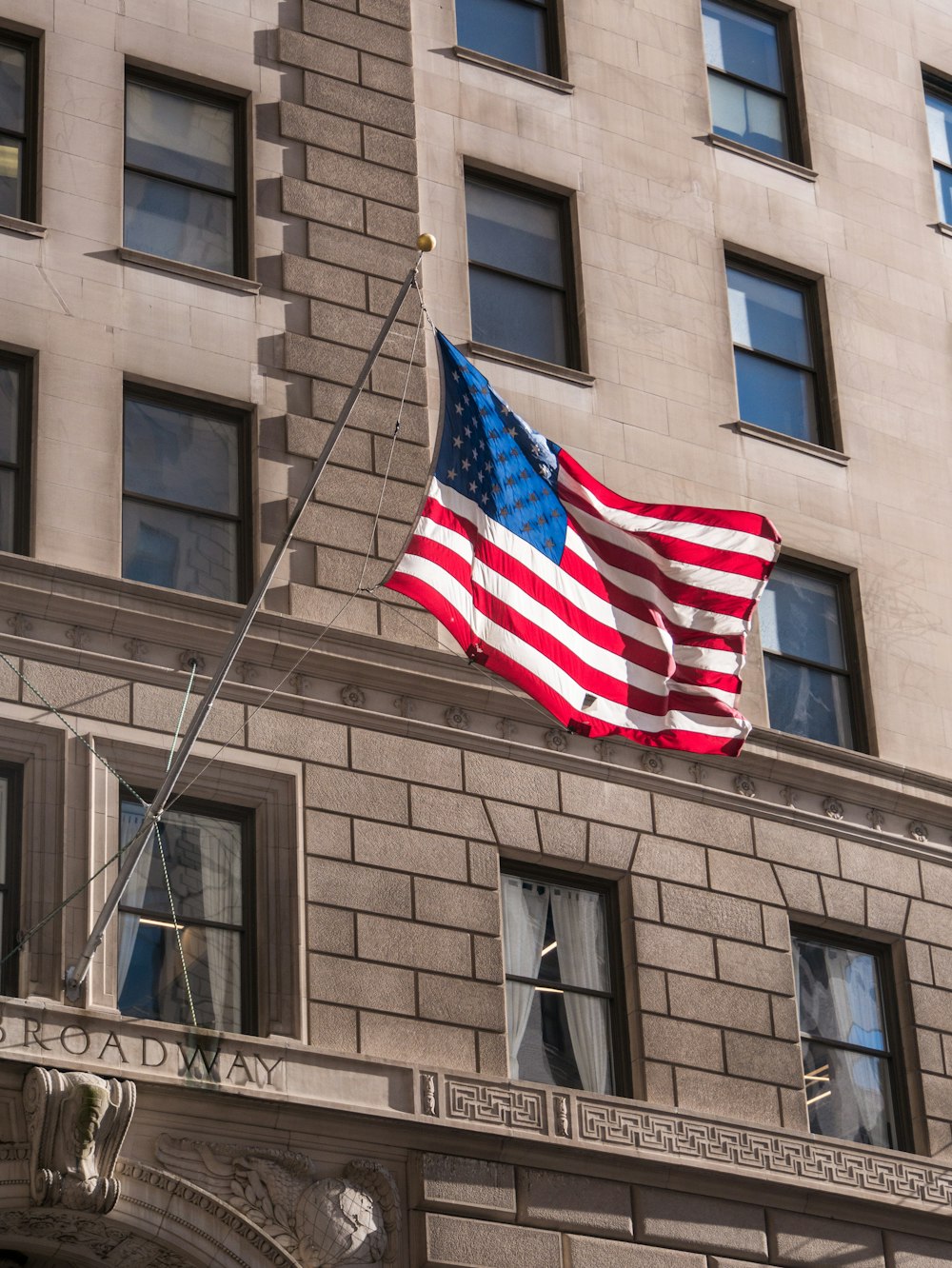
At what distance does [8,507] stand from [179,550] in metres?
1.77

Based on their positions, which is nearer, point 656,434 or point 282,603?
point 282,603

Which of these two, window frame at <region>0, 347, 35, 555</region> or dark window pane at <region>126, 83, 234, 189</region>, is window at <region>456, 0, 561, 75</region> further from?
window frame at <region>0, 347, 35, 555</region>

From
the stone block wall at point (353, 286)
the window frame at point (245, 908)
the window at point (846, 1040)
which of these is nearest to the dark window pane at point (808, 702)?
the window at point (846, 1040)

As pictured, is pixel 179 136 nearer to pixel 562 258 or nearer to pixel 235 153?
pixel 235 153

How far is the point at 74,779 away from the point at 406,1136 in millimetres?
4356

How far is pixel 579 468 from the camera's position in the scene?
2286 cm

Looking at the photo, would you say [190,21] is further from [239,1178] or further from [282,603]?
[239,1178]

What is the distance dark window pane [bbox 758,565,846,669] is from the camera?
1096 inches

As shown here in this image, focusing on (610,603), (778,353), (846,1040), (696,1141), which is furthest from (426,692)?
(778,353)

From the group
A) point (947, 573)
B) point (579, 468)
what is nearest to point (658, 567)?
point (579, 468)

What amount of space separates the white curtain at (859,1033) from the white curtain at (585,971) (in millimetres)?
2911

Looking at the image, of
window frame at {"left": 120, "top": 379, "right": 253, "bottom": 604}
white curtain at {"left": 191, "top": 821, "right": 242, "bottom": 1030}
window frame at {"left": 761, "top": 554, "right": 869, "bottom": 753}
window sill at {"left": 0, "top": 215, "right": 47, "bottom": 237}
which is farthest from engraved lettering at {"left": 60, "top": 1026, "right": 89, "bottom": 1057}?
window frame at {"left": 761, "top": 554, "right": 869, "bottom": 753}

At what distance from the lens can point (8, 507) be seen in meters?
23.3

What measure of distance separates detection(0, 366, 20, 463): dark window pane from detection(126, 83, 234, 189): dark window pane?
10.5 feet
